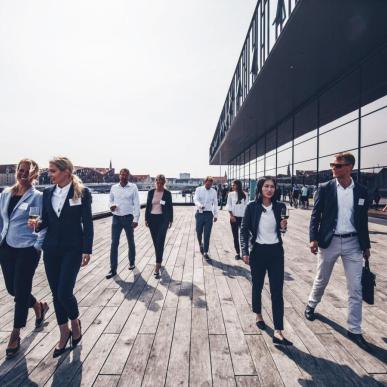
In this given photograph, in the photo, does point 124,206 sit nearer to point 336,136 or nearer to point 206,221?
point 206,221

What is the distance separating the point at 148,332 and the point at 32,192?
1.98 m

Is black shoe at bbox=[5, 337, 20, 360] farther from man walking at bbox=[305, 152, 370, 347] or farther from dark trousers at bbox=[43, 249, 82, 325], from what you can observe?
man walking at bbox=[305, 152, 370, 347]

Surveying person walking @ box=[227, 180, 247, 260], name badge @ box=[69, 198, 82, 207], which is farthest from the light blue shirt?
person walking @ box=[227, 180, 247, 260]

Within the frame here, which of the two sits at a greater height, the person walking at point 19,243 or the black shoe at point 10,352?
the person walking at point 19,243

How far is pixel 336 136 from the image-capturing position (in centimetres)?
1392

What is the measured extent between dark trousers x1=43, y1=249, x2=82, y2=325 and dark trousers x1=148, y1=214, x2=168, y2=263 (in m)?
2.49

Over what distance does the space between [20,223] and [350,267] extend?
3.53m

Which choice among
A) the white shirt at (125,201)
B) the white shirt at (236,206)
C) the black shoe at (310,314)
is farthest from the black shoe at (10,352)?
the white shirt at (236,206)

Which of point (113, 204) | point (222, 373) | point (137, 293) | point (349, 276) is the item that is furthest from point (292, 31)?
point (222, 373)

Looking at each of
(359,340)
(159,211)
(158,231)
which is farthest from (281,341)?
(159,211)

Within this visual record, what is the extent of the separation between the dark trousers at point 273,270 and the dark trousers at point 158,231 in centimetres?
247

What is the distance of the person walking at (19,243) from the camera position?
8.83ft

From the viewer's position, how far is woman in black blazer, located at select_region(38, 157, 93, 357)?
2619 mm

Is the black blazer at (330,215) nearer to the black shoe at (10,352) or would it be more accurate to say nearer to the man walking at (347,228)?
the man walking at (347,228)
